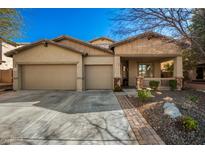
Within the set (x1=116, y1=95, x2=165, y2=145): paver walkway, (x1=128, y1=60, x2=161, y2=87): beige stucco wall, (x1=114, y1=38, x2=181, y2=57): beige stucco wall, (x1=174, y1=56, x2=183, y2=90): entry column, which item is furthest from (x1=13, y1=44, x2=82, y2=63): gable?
(x1=174, y1=56, x2=183, y2=90): entry column

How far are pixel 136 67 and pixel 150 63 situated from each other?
1.75 meters

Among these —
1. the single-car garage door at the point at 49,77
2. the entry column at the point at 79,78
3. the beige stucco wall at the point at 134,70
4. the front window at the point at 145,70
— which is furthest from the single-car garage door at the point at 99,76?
the front window at the point at 145,70

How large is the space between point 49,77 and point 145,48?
882 cm

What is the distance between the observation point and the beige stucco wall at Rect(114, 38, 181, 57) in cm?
1123

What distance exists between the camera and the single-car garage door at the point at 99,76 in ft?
39.1

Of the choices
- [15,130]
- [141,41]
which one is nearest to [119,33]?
[15,130]

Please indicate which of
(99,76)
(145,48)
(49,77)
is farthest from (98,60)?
(49,77)

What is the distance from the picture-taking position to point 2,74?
48.9 feet

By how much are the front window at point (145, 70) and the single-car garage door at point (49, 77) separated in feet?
24.4

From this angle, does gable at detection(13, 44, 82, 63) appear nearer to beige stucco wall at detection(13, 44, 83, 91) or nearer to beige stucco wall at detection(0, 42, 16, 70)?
beige stucco wall at detection(13, 44, 83, 91)

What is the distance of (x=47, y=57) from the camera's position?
11.5 metres

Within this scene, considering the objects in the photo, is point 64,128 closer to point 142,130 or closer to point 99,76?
point 142,130

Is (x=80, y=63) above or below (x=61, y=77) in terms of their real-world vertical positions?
above
